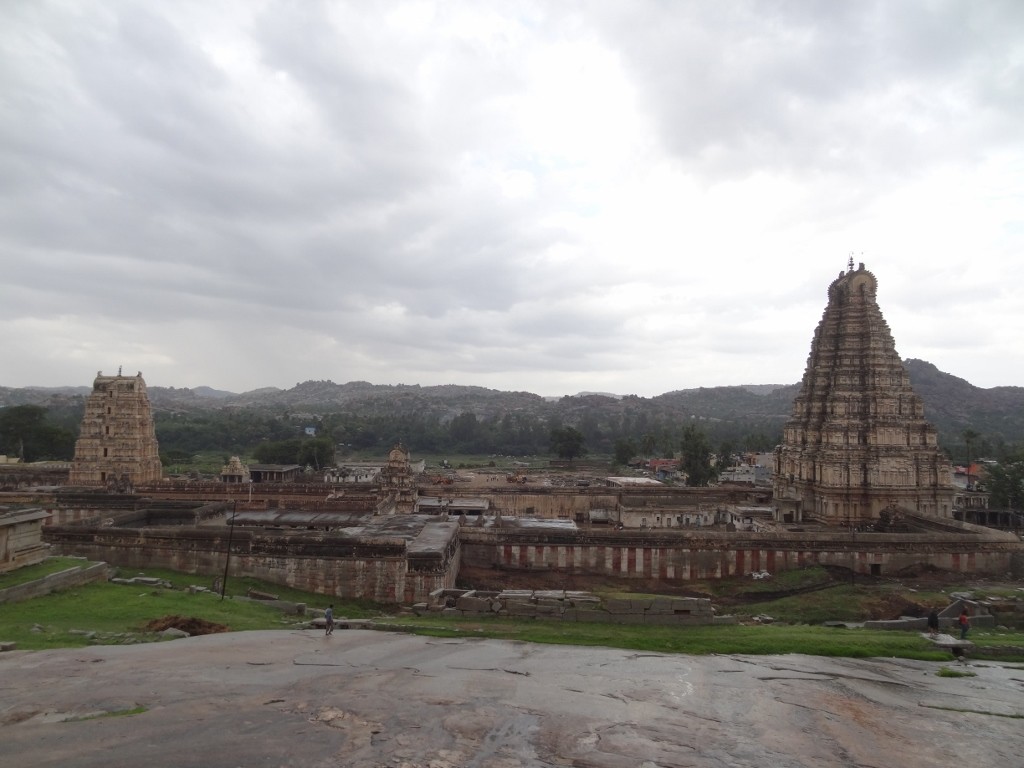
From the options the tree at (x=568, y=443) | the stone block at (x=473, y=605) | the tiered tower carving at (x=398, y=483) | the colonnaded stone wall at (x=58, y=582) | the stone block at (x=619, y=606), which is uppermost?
the tree at (x=568, y=443)

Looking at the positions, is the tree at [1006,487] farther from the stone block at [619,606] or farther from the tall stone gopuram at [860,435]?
the stone block at [619,606]

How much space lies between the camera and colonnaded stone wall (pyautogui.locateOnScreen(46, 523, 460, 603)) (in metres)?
26.3

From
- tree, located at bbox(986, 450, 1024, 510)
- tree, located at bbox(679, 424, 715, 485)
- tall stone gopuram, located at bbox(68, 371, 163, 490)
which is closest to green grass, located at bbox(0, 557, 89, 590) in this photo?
tall stone gopuram, located at bbox(68, 371, 163, 490)

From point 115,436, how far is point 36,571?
39.9 meters

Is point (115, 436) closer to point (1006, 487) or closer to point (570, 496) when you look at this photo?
point (570, 496)

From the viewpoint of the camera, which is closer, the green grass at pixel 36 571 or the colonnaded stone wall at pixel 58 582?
the colonnaded stone wall at pixel 58 582

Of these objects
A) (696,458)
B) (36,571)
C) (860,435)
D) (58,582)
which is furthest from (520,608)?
(696,458)

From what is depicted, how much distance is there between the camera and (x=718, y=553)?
34375 millimetres

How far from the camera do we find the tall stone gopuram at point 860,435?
1718 inches

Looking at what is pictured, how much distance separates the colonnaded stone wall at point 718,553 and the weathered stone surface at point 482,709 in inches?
727

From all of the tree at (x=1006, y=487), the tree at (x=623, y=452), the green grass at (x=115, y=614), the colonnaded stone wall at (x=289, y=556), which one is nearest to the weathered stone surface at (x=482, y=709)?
the green grass at (x=115, y=614)

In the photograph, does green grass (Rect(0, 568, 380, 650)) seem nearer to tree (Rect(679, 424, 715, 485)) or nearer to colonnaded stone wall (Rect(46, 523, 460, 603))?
→ colonnaded stone wall (Rect(46, 523, 460, 603))

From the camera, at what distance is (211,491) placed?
49.7 m

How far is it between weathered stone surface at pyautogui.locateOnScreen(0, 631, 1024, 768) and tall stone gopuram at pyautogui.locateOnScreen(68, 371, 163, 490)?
46.5 meters
